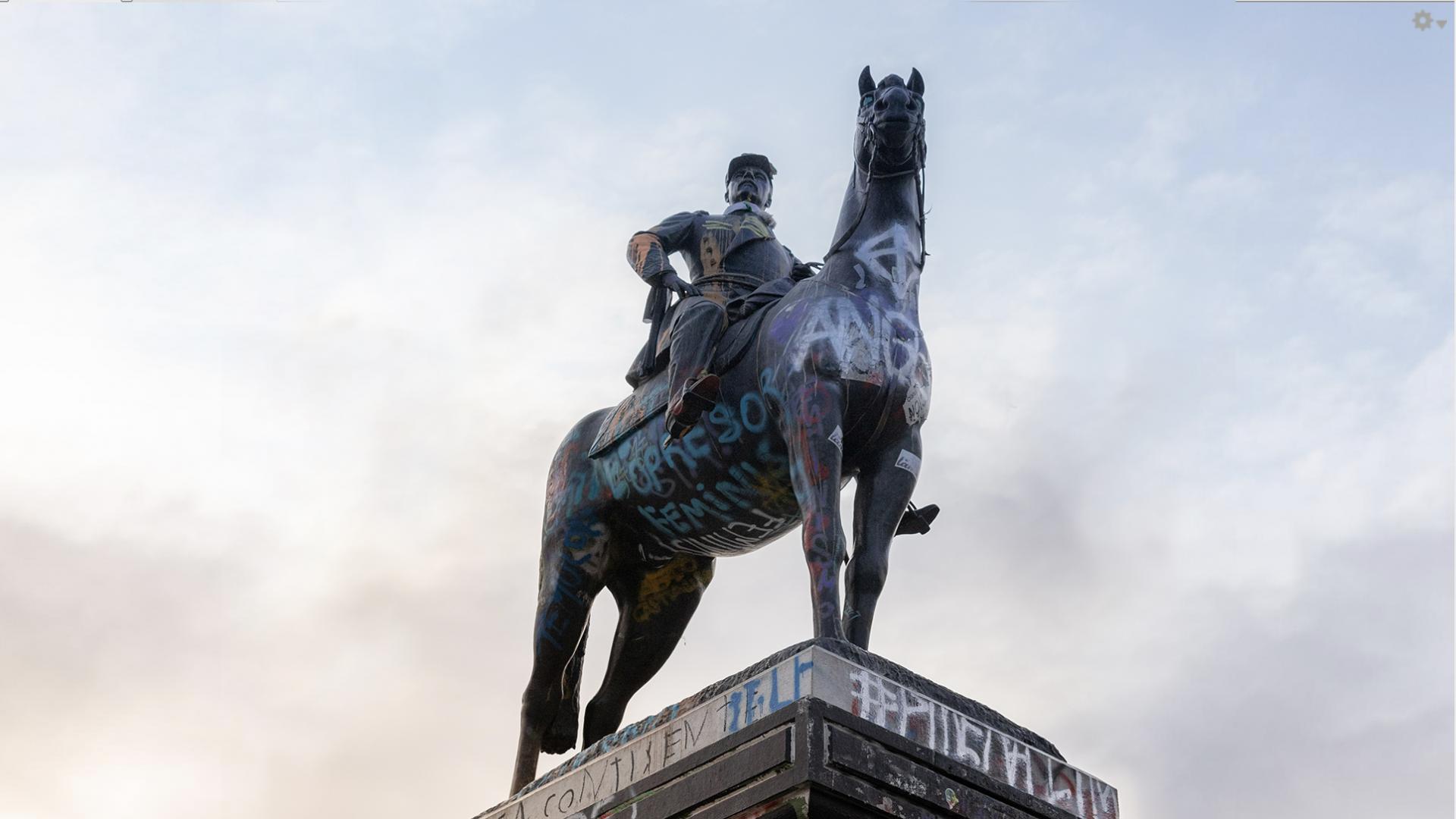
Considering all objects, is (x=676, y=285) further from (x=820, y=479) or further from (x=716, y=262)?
(x=820, y=479)

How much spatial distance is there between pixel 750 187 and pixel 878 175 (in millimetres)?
1615

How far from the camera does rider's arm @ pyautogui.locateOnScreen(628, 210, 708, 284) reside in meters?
10.1

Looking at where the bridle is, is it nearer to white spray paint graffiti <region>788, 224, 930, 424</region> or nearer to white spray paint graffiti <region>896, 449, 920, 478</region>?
white spray paint graffiti <region>788, 224, 930, 424</region>

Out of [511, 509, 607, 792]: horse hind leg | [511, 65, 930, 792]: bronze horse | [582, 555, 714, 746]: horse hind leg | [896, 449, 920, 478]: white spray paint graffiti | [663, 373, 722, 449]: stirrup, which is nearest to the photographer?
[511, 65, 930, 792]: bronze horse

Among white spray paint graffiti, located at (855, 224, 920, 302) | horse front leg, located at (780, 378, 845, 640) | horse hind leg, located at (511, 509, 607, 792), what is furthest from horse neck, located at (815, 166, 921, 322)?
horse hind leg, located at (511, 509, 607, 792)

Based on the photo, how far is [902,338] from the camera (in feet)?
29.2

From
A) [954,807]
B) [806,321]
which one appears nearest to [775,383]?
[806,321]

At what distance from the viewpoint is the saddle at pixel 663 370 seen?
932cm

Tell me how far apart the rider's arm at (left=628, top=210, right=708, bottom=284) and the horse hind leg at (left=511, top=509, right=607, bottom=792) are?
146 cm

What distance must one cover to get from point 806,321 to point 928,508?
140 centimetres

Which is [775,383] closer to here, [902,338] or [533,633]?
[902,338]

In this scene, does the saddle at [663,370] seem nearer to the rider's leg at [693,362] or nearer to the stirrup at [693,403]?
the rider's leg at [693,362]

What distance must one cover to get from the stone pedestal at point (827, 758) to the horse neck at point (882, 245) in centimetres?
235

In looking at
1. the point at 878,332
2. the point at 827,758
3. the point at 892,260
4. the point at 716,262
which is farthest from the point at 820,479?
the point at 716,262
